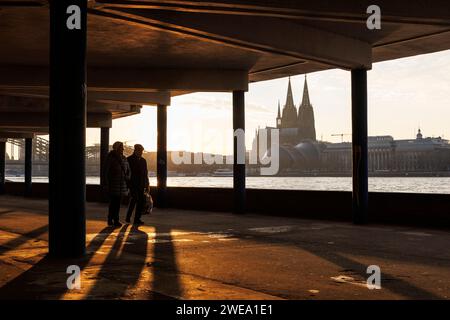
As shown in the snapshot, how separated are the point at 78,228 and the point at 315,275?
3.54 meters

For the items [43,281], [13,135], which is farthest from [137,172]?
[13,135]

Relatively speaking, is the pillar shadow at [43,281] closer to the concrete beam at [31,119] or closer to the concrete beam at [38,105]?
the concrete beam at [38,105]

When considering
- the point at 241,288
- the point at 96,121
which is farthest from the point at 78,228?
the point at 96,121

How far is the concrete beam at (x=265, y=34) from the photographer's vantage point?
11.1m

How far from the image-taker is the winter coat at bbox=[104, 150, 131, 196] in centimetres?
1220

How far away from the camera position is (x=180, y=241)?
10.1 meters

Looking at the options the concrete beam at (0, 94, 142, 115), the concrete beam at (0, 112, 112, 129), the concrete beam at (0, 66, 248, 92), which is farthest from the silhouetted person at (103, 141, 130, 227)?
the concrete beam at (0, 112, 112, 129)

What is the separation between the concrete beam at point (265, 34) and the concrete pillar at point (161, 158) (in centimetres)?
955

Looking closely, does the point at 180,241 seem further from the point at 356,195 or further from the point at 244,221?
the point at 356,195

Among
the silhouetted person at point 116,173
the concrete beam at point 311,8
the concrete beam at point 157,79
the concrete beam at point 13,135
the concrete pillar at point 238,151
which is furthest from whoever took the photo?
the concrete beam at point 13,135

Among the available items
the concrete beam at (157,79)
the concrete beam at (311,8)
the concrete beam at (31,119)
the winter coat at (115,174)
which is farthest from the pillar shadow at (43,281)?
the concrete beam at (31,119)

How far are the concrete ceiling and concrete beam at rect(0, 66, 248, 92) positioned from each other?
3 cm

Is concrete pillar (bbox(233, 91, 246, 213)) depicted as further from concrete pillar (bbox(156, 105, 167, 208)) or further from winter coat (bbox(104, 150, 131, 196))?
winter coat (bbox(104, 150, 131, 196))
